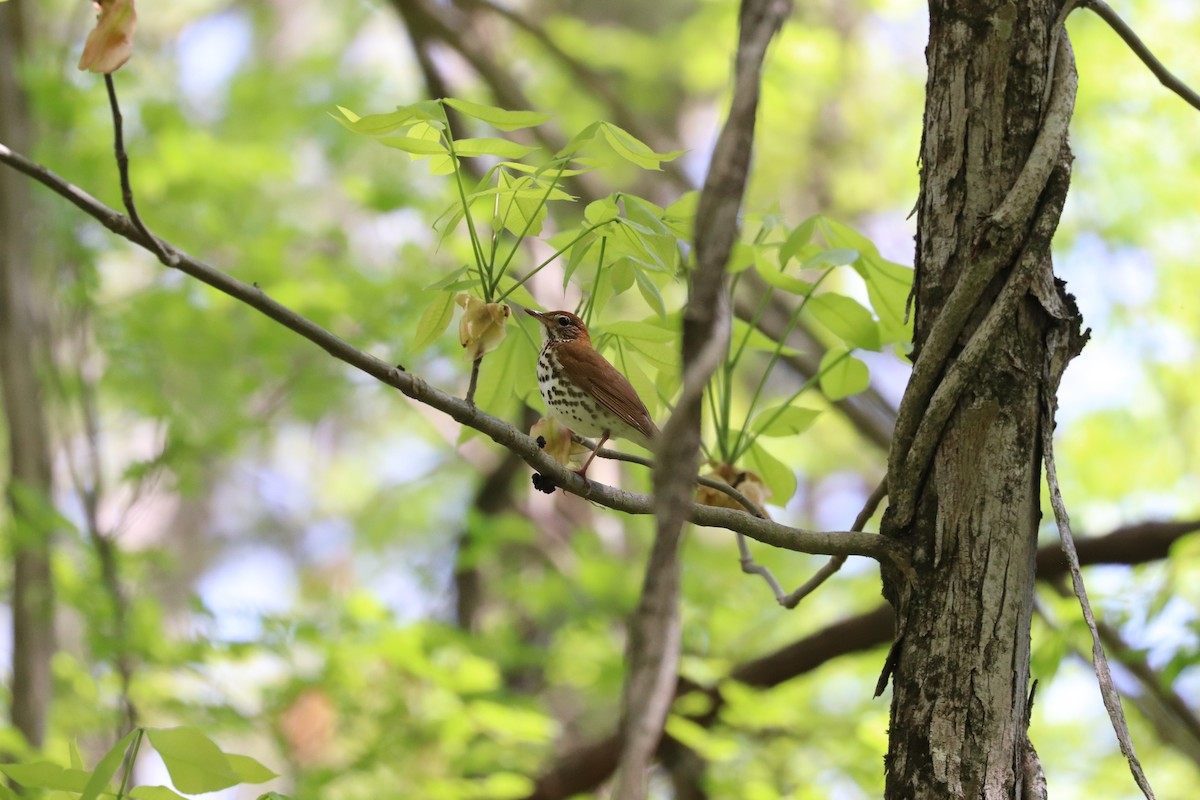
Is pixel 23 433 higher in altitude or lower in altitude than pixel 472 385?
higher

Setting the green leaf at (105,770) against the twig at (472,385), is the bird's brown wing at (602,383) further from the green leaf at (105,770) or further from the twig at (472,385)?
the green leaf at (105,770)

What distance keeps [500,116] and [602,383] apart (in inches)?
32.5

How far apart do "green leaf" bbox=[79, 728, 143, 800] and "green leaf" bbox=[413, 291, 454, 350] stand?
63 cm

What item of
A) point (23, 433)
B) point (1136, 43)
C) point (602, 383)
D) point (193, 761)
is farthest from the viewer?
point (23, 433)

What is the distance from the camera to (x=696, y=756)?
4438mm

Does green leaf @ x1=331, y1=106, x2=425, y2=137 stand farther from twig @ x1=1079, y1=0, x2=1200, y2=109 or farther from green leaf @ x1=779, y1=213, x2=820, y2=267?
twig @ x1=1079, y1=0, x2=1200, y2=109

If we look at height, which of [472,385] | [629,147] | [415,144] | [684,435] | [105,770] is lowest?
[105,770]

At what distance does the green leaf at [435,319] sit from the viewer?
1.42 metres

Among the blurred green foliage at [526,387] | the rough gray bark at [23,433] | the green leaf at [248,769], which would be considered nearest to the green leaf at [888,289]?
the blurred green foliage at [526,387]

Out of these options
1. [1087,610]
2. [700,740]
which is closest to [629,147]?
[1087,610]

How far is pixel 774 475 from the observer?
1916 mm

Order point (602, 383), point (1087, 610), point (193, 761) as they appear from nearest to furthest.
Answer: point (1087, 610)
point (193, 761)
point (602, 383)

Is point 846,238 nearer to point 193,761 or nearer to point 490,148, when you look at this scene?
point 490,148

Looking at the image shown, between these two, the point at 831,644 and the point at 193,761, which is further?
the point at 831,644
